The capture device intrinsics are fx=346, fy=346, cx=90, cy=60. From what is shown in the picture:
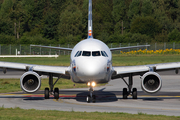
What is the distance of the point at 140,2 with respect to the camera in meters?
132

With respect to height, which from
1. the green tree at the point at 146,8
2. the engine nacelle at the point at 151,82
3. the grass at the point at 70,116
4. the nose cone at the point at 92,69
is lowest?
the grass at the point at 70,116

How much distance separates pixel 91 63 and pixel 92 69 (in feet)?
1.13

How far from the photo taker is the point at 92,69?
675 inches

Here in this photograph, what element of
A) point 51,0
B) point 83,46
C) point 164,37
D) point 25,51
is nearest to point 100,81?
point 83,46

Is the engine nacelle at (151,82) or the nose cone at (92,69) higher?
the nose cone at (92,69)

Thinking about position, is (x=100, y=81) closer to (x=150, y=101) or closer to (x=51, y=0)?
(x=150, y=101)

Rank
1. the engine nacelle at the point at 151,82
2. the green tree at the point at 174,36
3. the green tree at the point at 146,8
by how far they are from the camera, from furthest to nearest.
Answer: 1. the green tree at the point at 146,8
2. the green tree at the point at 174,36
3. the engine nacelle at the point at 151,82

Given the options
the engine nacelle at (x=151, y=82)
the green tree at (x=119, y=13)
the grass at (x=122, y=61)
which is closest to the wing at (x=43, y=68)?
the engine nacelle at (x=151, y=82)

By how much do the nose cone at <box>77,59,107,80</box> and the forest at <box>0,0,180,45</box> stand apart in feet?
281

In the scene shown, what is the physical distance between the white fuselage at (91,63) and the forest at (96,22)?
8451 cm

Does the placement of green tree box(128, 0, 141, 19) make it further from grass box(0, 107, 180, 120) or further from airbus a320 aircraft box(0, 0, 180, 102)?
grass box(0, 107, 180, 120)

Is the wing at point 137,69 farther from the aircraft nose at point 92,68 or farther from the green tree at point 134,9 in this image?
the green tree at point 134,9

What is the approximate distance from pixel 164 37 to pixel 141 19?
1064 centimetres

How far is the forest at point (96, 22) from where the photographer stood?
10756 cm
